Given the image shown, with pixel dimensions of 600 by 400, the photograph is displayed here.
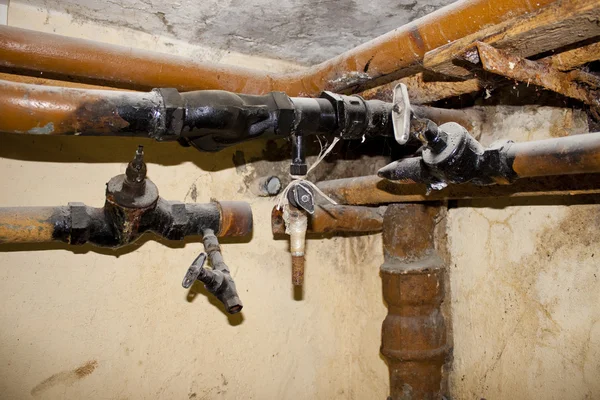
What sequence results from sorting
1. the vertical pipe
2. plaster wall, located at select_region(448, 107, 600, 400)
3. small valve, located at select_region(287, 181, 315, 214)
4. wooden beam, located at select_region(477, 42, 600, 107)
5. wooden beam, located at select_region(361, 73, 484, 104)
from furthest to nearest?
the vertical pipe < plaster wall, located at select_region(448, 107, 600, 400) < wooden beam, located at select_region(361, 73, 484, 104) < small valve, located at select_region(287, 181, 315, 214) < wooden beam, located at select_region(477, 42, 600, 107)

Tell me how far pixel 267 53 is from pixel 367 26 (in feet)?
1.20

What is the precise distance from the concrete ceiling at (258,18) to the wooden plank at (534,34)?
0.44m

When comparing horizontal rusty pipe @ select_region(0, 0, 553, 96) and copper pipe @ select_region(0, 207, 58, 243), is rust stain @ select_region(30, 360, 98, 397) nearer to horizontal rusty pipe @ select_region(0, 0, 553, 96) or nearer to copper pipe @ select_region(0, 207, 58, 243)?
copper pipe @ select_region(0, 207, 58, 243)

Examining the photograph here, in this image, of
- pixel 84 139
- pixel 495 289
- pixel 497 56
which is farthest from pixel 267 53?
pixel 495 289

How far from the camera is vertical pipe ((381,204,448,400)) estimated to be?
138 centimetres

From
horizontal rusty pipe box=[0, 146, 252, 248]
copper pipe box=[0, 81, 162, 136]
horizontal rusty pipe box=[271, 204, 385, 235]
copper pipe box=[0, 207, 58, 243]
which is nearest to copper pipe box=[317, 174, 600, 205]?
horizontal rusty pipe box=[271, 204, 385, 235]

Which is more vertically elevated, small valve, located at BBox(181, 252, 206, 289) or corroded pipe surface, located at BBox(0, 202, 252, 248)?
corroded pipe surface, located at BBox(0, 202, 252, 248)

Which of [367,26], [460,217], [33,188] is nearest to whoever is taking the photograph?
[33,188]

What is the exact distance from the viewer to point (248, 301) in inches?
61.7

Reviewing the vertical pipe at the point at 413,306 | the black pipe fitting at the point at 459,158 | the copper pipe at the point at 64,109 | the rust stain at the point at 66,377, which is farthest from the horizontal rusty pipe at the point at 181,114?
the rust stain at the point at 66,377

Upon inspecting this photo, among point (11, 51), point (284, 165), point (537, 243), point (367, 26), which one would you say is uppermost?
point (367, 26)

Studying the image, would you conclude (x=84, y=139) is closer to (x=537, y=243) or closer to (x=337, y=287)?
(x=337, y=287)

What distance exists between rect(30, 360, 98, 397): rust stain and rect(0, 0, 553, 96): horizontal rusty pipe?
Result: 766mm

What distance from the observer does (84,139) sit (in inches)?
52.2
